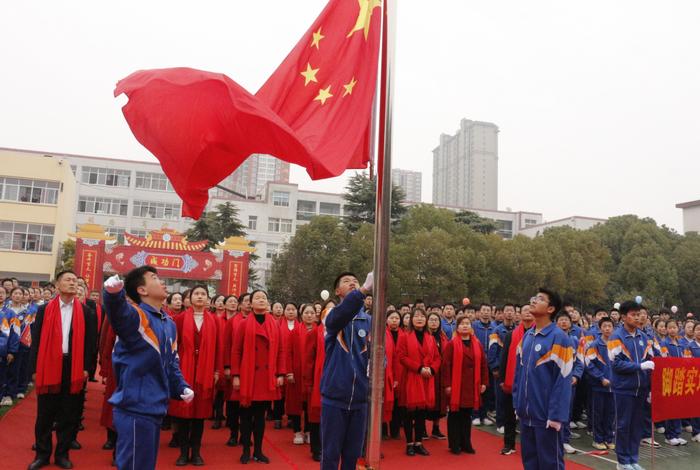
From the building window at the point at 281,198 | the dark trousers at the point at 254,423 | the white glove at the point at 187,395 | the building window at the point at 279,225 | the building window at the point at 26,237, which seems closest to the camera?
the white glove at the point at 187,395

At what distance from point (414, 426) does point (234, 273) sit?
1470 cm

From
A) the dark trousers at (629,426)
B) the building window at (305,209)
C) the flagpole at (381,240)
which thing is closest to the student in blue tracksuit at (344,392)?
the flagpole at (381,240)

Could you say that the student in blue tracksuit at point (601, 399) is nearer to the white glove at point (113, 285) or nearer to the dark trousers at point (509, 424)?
the dark trousers at point (509, 424)

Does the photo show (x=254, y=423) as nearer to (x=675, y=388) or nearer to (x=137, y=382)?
(x=137, y=382)

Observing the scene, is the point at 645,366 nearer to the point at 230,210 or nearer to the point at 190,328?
the point at 190,328

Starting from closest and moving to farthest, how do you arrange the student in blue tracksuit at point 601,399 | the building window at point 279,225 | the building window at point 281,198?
the student in blue tracksuit at point 601,399
the building window at point 279,225
the building window at point 281,198

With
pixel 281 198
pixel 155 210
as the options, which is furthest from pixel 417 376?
pixel 155 210

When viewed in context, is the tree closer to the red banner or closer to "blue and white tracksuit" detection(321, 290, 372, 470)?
the red banner

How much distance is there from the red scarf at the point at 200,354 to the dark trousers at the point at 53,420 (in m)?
1.04

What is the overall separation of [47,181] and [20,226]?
263 centimetres

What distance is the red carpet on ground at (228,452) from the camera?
5.48m

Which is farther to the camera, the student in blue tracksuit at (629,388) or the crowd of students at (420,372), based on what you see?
the student in blue tracksuit at (629,388)

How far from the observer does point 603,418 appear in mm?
6852

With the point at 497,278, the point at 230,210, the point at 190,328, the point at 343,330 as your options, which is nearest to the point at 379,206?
the point at 343,330
